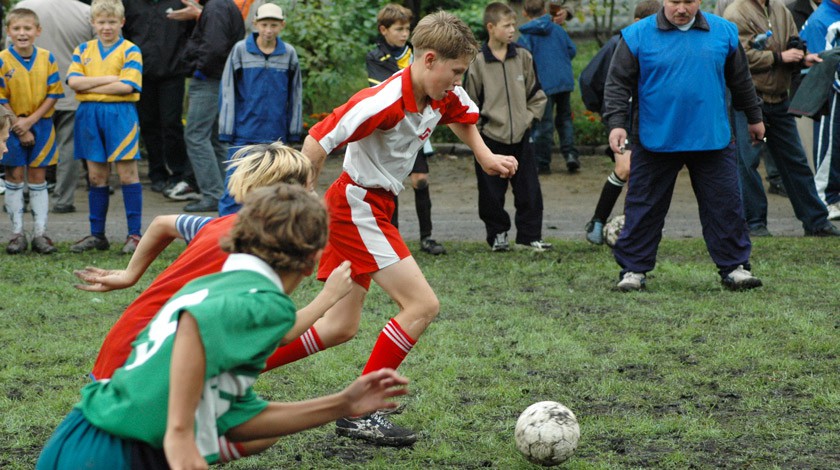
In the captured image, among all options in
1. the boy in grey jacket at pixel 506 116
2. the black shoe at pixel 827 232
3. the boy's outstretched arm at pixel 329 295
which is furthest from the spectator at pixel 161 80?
the boy's outstretched arm at pixel 329 295

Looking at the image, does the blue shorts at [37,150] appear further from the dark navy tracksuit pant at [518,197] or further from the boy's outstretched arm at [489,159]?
the boy's outstretched arm at [489,159]

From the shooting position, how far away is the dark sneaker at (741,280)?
25.4 ft

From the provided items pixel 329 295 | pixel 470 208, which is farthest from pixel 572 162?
pixel 329 295

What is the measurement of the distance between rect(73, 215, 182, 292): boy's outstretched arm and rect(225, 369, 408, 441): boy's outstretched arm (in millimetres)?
945

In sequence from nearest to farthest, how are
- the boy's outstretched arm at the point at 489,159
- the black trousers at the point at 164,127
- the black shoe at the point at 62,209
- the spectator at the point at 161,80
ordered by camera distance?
the boy's outstretched arm at the point at 489,159, the black shoe at the point at 62,209, the spectator at the point at 161,80, the black trousers at the point at 164,127

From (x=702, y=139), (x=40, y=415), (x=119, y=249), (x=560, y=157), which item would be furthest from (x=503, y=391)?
(x=560, y=157)

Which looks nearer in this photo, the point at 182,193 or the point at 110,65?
the point at 110,65

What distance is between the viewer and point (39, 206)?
939 cm

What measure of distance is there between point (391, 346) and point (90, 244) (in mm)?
5201

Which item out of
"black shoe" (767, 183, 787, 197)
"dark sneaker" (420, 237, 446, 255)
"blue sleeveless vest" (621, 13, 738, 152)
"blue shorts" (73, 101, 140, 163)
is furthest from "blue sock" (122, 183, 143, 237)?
"black shoe" (767, 183, 787, 197)

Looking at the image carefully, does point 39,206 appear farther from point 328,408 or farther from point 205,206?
point 328,408

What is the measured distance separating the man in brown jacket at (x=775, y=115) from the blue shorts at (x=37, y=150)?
18.7ft

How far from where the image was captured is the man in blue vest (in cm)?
738

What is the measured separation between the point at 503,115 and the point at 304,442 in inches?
203
